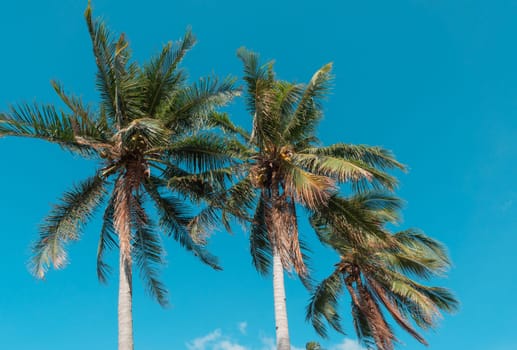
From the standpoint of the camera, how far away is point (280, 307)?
1541 cm

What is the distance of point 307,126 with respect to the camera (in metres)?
17.6

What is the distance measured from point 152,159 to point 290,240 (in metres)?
4.79

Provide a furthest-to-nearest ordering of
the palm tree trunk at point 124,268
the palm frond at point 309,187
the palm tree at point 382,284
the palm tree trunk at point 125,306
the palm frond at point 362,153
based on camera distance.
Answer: the palm tree at point 382,284
the palm frond at point 362,153
the palm frond at point 309,187
the palm tree trunk at point 124,268
the palm tree trunk at point 125,306

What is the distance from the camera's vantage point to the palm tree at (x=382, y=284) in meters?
19.5

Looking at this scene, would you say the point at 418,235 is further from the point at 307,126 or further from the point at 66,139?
the point at 66,139

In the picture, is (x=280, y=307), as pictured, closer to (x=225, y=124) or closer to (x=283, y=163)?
(x=283, y=163)

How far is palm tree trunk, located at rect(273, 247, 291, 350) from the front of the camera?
1489 centimetres

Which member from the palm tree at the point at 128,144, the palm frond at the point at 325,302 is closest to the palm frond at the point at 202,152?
the palm tree at the point at 128,144

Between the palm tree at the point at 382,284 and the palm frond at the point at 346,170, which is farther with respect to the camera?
the palm tree at the point at 382,284

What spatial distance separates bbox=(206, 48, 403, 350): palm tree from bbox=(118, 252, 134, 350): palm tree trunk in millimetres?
3792

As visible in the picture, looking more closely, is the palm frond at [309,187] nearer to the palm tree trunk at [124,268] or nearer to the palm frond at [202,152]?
the palm frond at [202,152]

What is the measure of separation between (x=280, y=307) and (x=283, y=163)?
4284 mm

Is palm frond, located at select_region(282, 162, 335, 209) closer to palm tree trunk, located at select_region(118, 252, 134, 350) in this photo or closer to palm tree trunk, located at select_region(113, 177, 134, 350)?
palm tree trunk, located at select_region(113, 177, 134, 350)

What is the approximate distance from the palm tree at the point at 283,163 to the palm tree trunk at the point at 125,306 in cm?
379
